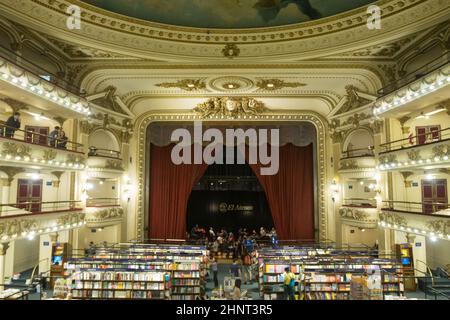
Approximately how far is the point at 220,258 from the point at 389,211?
24.9 ft

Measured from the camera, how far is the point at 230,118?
14695 mm

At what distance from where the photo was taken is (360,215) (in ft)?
38.0

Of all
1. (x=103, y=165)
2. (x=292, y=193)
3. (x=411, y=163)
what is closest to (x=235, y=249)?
(x=292, y=193)

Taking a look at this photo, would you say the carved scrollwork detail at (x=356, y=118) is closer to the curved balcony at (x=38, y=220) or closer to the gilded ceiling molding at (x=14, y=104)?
the curved balcony at (x=38, y=220)

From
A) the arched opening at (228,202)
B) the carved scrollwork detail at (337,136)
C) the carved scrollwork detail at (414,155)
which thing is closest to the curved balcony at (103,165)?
the arched opening at (228,202)

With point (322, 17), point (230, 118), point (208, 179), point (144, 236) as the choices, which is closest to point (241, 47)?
point (322, 17)

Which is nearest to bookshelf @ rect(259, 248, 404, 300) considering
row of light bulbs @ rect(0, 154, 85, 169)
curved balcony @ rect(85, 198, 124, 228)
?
curved balcony @ rect(85, 198, 124, 228)

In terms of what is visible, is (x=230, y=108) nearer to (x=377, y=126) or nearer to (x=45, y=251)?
(x=377, y=126)

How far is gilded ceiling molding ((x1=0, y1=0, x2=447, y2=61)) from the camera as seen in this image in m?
8.19

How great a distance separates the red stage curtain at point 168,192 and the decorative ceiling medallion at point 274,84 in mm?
5143
